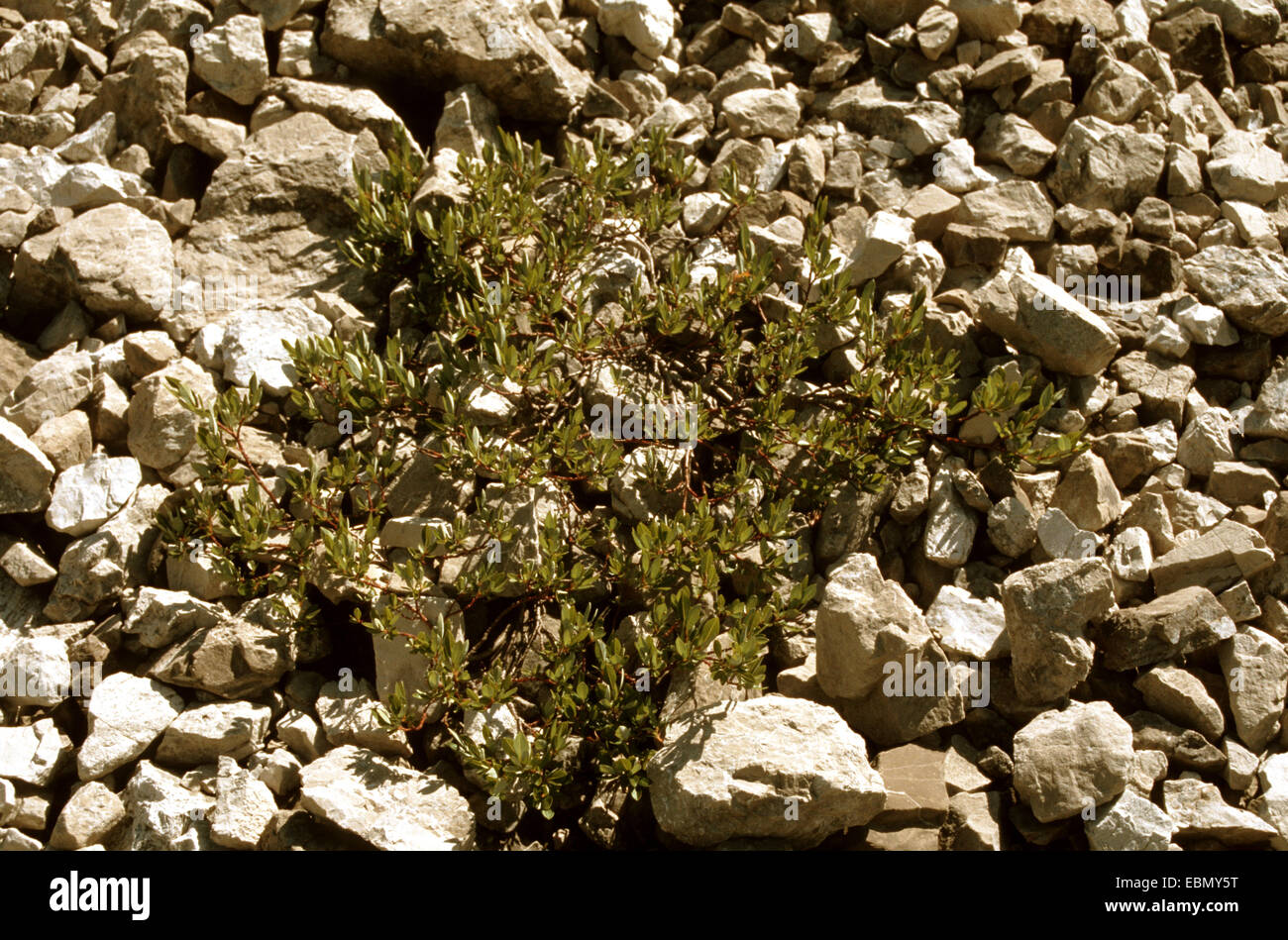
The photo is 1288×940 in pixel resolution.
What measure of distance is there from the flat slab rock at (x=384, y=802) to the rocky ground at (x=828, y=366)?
2cm

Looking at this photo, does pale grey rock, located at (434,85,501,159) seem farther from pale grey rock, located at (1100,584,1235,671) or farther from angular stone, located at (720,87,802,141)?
pale grey rock, located at (1100,584,1235,671)

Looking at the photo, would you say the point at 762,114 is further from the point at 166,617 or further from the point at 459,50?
the point at 166,617

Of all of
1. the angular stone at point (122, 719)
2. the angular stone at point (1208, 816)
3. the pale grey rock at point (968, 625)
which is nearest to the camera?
the angular stone at point (1208, 816)

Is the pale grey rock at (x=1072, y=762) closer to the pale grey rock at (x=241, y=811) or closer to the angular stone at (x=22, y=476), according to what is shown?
the pale grey rock at (x=241, y=811)

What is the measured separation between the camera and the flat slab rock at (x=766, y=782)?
470 cm

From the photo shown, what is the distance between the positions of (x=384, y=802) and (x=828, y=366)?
3.28 meters

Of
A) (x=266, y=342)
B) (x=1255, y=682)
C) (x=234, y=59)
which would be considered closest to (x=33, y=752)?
(x=266, y=342)

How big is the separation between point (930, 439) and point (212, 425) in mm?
3740

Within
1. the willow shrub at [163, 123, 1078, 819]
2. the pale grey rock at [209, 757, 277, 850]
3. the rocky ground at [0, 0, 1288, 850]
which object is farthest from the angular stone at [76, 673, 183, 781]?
the willow shrub at [163, 123, 1078, 819]

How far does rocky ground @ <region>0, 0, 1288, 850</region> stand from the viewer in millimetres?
4973

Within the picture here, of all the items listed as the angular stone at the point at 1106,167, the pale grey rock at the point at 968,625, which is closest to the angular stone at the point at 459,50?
the angular stone at the point at 1106,167

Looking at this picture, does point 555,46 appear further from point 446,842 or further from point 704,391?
point 446,842

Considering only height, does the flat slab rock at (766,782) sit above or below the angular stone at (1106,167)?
below

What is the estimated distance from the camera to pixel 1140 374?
632 centimetres
